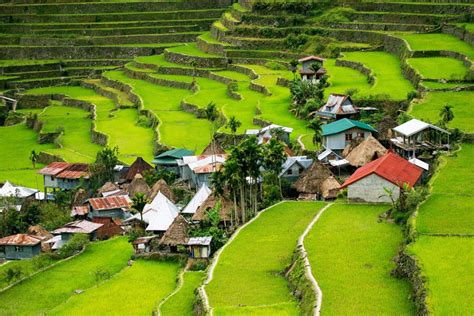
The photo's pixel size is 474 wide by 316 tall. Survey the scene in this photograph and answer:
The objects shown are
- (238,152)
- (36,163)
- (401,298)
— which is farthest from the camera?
(36,163)

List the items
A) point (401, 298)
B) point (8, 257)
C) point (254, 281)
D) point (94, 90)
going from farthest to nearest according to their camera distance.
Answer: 1. point (94, 90)
2. point (8, 257)
3. point (254, 281)
4. point (401, 298)

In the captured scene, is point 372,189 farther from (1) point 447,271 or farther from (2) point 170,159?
(2) point 170,159

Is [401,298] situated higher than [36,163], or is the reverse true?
[401,298]

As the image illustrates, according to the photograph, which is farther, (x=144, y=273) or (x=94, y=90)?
(x=94, y=90)

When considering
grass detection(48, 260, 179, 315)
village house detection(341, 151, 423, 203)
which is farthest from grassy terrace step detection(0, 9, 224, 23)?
grass detection(48, 260, 179, 315)

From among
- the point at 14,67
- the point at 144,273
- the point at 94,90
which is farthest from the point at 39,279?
the point at 14,67

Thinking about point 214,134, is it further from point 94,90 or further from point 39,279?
point 94,90
